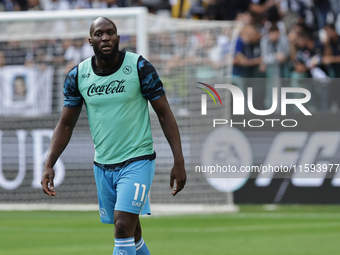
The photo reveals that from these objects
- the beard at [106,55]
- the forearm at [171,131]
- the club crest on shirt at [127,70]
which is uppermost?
the beard at [106,55]

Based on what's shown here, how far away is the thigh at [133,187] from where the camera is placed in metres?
4.91

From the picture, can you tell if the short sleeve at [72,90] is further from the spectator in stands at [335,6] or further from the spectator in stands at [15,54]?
the spectator in stands at [335,6]

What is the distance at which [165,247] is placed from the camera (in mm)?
7961

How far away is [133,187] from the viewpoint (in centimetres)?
496

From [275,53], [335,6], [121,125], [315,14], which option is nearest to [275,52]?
[275,53]

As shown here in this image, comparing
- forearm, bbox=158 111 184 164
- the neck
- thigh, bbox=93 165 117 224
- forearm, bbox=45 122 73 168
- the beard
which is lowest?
thigh, bbox=93 165 117 224

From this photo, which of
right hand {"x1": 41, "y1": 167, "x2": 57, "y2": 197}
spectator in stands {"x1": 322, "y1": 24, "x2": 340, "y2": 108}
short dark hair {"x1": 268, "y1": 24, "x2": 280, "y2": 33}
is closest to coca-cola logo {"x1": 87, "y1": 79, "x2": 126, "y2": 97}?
right hand {"x1": 41, "y1": 167, "x2": 57, "y2": 197}

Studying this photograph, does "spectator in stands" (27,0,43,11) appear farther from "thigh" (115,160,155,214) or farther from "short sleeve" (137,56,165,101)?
"thigh" (115,160,155,214)

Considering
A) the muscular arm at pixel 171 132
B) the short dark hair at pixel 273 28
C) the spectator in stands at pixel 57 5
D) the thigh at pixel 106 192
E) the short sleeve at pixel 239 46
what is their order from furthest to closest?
the spectator in stands at pixel 57 5 < the short dark hair at pixel 273 28 < the short sleeve at pixel 239 46 < the thigh at pixel 106 192 < the muscular arm at pixel 171 132

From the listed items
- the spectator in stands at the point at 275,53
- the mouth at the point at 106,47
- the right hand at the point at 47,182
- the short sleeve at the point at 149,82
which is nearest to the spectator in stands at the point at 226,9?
the spectator in stands at the point at 275,53

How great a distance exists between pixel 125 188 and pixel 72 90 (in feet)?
3.24

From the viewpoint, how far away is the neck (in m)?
5.09

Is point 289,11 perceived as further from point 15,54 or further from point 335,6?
point 15,54

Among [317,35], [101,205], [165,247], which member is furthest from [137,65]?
[317,35]
